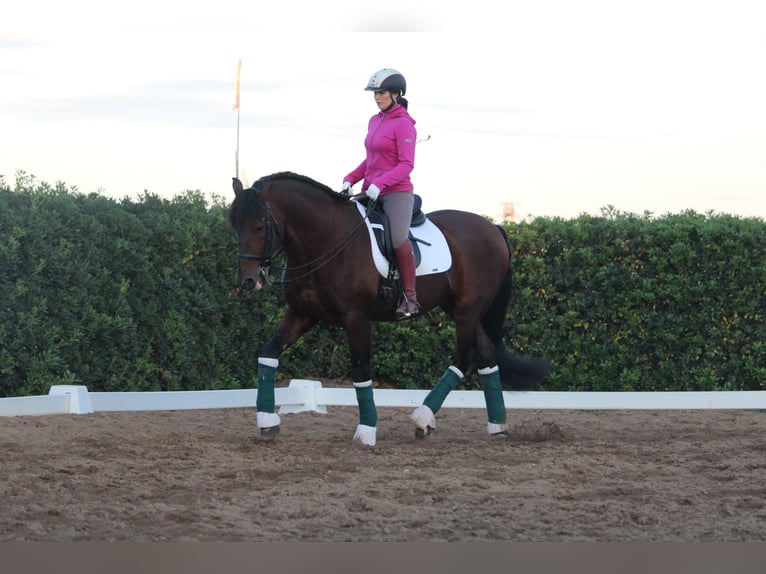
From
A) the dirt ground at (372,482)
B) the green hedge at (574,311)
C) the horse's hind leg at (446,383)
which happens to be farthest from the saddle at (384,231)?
the green hedge at (574,311)

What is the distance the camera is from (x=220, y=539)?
5035mm

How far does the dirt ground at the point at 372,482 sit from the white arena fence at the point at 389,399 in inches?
7.3

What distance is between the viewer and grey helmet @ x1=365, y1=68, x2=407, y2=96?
26.6ft

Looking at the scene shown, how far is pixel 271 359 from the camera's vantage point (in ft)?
27.0

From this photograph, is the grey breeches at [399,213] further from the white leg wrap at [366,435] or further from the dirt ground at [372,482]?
the dirt ground at [372,482]

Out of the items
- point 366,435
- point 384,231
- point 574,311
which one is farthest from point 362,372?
point 574,311

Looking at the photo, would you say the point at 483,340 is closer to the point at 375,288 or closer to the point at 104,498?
the point at 375,288

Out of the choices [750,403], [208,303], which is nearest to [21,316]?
[208,303]

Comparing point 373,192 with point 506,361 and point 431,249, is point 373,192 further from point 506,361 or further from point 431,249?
point 506,361

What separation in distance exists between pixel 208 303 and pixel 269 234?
A: 3400 millimetres

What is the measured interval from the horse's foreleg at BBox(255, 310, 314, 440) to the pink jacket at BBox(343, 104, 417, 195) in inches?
47.5

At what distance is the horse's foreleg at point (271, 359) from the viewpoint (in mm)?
8227

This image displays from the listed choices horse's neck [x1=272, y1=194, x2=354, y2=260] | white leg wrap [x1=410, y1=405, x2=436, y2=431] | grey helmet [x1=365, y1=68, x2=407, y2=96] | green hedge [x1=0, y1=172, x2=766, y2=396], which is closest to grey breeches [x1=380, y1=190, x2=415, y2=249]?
horse's neck [x1=272, y1=194, x2=354, y2=260]

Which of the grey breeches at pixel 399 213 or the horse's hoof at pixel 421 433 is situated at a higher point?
the grey breeches at pixel 399 213
